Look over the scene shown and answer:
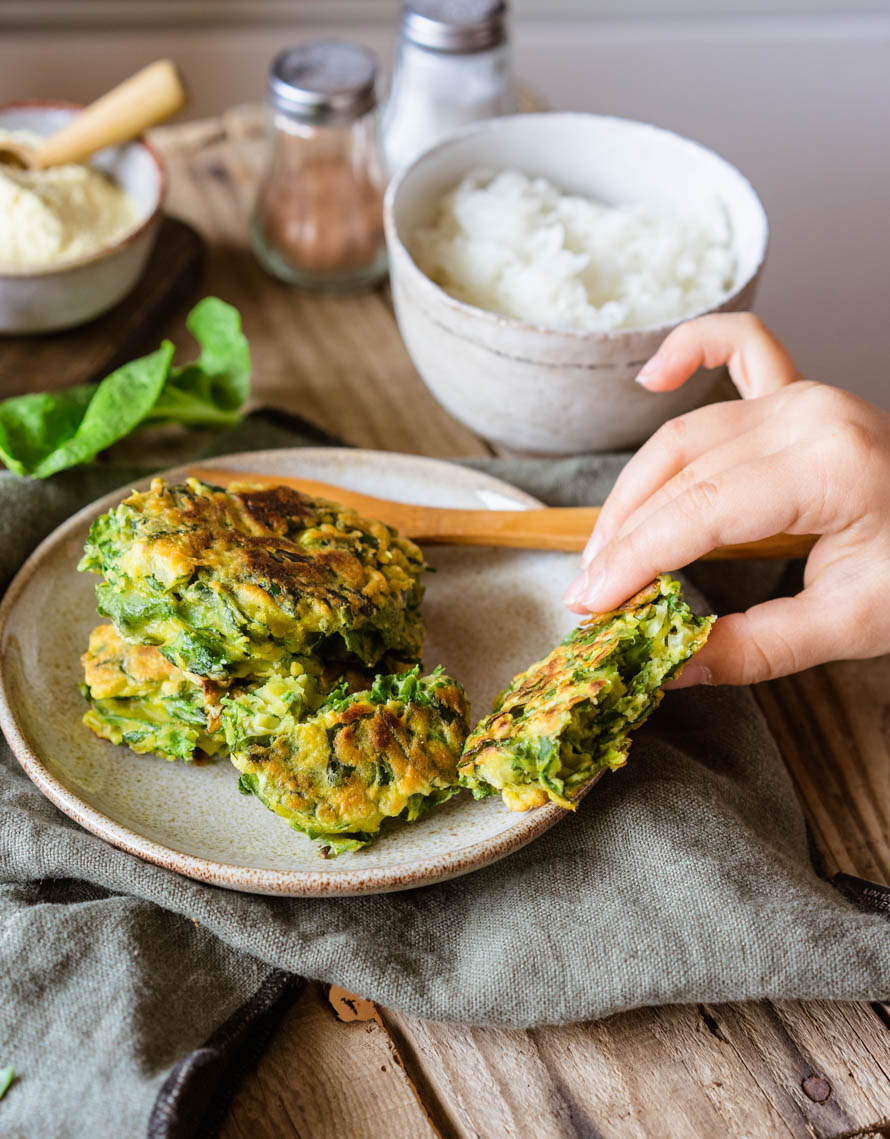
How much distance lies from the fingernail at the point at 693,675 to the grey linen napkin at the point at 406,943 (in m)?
0.12

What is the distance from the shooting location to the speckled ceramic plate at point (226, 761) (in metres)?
1.41

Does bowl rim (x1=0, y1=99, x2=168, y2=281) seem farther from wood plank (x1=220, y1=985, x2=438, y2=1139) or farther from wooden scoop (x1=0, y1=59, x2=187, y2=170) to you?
wood plank (x1=220, y1=985, x2=438, y2=1139)

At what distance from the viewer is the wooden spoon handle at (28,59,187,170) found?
91.5 inches

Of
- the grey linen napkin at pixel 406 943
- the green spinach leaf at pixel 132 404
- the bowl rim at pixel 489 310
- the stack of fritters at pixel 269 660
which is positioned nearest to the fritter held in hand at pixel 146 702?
the stack of fritters at pixel 269 660

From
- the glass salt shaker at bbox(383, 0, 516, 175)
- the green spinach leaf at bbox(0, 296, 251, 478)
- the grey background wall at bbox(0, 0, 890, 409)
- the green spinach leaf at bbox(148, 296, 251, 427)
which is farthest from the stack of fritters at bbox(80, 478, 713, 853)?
the grey background wall at bbox(0, 0, 890, 409)

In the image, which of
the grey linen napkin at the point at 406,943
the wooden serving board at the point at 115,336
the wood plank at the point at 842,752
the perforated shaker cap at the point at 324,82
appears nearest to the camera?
the grey linen napkin at the point at 406,943

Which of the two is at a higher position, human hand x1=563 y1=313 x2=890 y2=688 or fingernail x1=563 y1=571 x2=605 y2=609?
human hand x1=563 y1=313 x2=890 y2=688

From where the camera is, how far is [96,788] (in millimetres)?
1526

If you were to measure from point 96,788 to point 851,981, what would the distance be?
3.18 ft

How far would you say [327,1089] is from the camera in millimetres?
1371

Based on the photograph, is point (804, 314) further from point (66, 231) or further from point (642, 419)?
point (66, 231)

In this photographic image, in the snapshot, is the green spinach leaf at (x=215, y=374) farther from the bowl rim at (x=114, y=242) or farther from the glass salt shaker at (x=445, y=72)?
the glass salt shaker at (x=445, y=72)

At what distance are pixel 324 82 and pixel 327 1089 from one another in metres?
1.94

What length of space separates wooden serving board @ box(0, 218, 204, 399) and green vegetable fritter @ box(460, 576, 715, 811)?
1245mm
